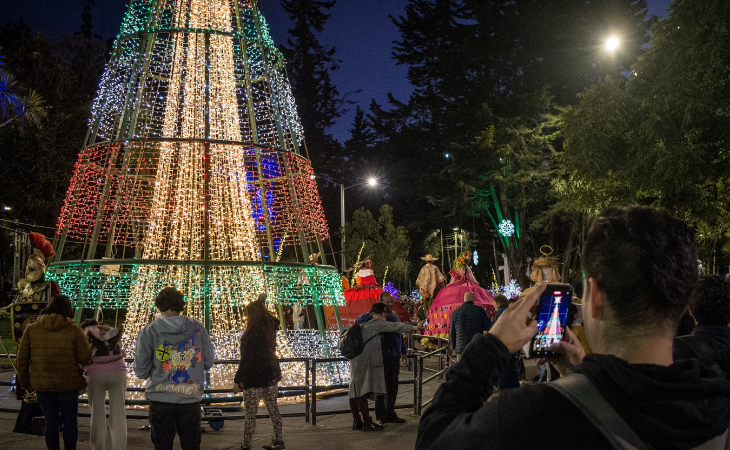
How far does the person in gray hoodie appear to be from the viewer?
548 cm

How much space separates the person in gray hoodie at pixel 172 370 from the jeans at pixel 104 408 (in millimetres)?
1370

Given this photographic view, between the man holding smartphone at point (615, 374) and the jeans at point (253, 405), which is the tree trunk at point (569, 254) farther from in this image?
the man holding smartphone at point (615, 374)

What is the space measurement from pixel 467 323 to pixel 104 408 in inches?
197

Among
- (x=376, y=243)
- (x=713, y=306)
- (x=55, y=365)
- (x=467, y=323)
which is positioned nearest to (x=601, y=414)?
(x=713, y=306)

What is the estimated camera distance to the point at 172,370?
18.2 feet

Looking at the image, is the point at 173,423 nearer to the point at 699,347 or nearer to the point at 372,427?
the point at 372,427

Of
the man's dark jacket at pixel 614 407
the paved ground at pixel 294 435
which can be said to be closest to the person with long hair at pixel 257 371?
the paved ground at pixel 294 435

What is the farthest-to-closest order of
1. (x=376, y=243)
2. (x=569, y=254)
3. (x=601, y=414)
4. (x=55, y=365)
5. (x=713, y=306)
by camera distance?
(x=569, y=254)
(x=376, y=243)
(x=55, y=365)
(x=713, y=306)
(x=601, y=414)

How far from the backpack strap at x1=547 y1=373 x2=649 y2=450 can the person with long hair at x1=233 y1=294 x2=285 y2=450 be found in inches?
243

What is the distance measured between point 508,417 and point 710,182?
1574cm

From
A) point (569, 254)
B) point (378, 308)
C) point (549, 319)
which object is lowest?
point (549, 319)

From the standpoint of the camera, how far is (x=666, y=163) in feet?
48.4

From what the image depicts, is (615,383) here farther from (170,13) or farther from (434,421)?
(170,13)

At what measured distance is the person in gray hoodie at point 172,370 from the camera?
5.48m
